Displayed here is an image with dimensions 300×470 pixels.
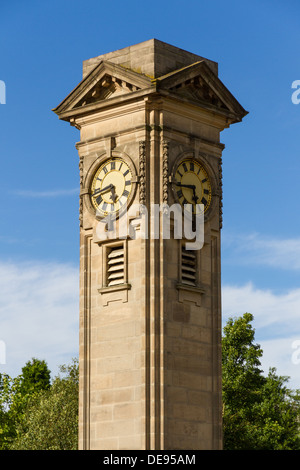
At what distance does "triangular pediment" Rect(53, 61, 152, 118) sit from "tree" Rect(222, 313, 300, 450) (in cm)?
4068

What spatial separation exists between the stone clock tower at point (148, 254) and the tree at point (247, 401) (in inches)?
1501

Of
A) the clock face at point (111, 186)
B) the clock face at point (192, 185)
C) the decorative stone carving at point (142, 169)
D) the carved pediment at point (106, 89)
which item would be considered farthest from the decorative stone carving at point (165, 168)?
the carved pediment at point (106, 89)

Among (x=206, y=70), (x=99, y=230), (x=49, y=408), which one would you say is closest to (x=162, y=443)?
(x=99, y=230)

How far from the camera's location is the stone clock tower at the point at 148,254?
5100 cm

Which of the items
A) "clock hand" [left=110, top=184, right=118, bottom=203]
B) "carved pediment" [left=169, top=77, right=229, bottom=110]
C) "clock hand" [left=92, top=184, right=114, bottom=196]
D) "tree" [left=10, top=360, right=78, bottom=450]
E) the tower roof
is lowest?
"tree" [left=10, top=360, right=78, bottom=450]

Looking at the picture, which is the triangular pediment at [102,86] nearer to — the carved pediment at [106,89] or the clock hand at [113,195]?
the carved pediment at [106,89]

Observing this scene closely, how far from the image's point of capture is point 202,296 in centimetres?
5334

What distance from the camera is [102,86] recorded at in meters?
53.8

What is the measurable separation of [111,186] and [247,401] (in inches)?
1722

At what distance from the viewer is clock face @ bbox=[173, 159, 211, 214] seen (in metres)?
52.9

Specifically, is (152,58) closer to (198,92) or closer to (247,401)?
(198,92)

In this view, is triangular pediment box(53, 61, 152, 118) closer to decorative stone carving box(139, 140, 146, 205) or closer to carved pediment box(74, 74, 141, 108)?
carved pediment box(74, 74, 141, 108)

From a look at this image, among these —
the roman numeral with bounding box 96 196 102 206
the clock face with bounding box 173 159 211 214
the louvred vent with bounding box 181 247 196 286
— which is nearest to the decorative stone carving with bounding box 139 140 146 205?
the clock face with bounding box 173 159 211 214
